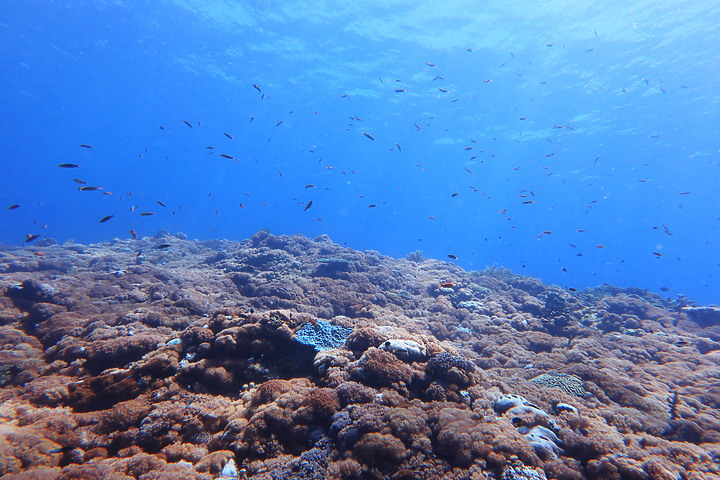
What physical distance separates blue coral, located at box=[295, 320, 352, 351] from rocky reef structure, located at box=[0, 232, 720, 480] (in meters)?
0.05

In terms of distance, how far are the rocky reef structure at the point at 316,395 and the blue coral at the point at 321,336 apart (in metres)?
0.05

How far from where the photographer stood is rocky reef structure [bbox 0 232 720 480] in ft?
12.7

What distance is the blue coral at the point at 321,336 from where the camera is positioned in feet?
21.6

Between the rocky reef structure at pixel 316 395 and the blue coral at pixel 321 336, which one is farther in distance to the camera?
the blue coral at pixel 321 336

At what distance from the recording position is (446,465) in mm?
3781

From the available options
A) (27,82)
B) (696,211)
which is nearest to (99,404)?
(27,82)

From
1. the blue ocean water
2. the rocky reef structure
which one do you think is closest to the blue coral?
the rocky reef structure

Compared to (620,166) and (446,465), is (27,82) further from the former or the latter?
(620,166)

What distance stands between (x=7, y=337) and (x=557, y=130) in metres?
55.2

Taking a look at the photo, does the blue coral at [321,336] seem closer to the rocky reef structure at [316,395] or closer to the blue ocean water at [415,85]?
the rocky reef structure at [316,395]

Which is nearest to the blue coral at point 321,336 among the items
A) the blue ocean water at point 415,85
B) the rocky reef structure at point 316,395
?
the rocky reef structure at point 316,395

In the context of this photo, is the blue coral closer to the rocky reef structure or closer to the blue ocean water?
the rocky reef structure

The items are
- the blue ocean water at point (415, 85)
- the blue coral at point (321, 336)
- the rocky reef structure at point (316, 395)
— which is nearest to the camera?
the rocky reef structure at point (316, 395)

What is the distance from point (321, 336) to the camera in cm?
698
